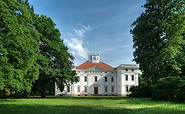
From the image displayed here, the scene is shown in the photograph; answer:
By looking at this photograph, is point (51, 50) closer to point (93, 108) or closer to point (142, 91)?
point (93, 108)

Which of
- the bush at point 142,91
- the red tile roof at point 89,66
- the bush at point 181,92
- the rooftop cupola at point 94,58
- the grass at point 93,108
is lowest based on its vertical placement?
the bush at point 142,91

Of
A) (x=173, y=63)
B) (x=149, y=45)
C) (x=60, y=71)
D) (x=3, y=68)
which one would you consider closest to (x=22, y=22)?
(x=3, y=68)

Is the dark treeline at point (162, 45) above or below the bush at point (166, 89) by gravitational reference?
above

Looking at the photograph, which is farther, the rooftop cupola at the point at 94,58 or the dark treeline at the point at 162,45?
the rooftop cupola at the point at 94,58

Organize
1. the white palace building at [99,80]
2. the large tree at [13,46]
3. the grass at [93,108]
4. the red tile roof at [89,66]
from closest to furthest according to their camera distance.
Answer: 1. the grass at [93,108]
2. the large tree at [13,46]
3. the white palace building at [99,80]
4. the red tile roof at [89,66]

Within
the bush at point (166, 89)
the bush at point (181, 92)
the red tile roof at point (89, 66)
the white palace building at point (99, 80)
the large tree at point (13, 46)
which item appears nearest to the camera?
the large tree at point (13, 46)

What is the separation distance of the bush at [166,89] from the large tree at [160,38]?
54.0 inches

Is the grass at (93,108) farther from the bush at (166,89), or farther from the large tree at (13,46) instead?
the bush at (166,89)

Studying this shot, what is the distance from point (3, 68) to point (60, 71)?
13.8 metres

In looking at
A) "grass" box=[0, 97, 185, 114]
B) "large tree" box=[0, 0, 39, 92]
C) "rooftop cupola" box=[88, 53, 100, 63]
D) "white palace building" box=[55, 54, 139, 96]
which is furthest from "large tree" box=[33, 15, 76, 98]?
"rooftop cupola" box=[88, 53, 100, 63]

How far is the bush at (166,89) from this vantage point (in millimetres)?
17344

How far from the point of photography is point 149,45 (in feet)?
70.6

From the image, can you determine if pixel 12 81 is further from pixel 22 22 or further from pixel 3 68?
pixel 22 22

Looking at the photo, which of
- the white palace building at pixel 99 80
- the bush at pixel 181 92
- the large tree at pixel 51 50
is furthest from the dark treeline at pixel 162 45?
the white palace building at pixel 99 80
